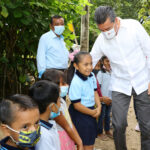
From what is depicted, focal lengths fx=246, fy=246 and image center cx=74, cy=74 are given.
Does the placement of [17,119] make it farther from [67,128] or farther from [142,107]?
[142,107]

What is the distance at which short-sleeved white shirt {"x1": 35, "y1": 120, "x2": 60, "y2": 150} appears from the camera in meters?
1.63

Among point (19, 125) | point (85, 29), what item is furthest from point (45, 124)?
point (85, 29)

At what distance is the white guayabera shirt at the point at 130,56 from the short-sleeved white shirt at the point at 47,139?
140cm

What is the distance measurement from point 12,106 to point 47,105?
1.33 feet

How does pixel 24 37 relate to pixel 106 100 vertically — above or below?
above

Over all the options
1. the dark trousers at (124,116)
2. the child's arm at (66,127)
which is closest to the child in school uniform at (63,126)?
the child's arm at (66,127)

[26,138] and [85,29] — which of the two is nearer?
[26,138]

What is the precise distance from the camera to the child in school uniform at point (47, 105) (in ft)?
5.68

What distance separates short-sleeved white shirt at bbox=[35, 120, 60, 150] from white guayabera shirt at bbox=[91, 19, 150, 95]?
4.60 feet

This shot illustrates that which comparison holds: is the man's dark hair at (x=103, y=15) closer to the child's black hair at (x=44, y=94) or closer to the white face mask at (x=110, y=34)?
the white face mask at (x=110, y=34)

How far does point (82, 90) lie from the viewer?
280 centimetres

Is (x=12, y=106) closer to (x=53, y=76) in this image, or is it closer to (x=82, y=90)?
(x=53, y=76)

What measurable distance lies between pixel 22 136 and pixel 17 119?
11 centimetres

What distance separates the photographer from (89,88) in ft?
9.36
